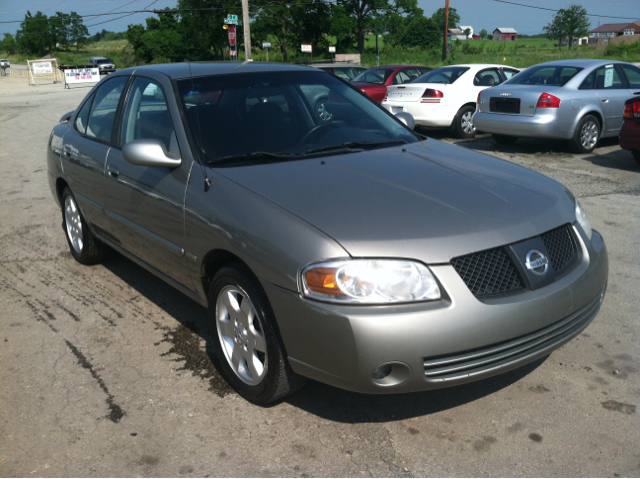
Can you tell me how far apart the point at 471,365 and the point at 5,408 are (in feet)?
7.87

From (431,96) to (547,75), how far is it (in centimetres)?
239

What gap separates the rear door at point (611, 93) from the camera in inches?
400

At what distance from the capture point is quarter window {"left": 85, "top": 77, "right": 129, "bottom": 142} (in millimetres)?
4590

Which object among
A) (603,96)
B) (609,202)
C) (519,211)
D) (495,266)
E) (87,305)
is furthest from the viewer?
(603,96)

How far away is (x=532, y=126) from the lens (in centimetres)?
978

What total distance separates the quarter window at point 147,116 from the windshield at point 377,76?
1071 cm

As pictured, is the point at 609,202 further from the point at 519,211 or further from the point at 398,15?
the point at 398,15

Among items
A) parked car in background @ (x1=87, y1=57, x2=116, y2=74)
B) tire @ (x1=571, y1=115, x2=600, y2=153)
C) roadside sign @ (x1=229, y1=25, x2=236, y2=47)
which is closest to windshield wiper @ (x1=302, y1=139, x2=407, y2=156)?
tire @ (x1=571, y1=115, x2=600, y2=153)

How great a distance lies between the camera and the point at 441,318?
2.58 metres

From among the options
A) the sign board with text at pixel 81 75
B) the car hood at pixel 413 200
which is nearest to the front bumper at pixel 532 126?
the car hood at pixel 413 200

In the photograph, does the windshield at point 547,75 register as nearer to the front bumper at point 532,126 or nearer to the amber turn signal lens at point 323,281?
the front bumper at point 532,126

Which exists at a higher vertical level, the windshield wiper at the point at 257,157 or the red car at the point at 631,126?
the windshield wiper at the point at 257,157

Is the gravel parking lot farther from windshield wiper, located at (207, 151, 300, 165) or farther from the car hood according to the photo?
windshield wiper, located at (207, 151, 300, 165)

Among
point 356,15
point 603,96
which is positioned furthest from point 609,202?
point 356,15
